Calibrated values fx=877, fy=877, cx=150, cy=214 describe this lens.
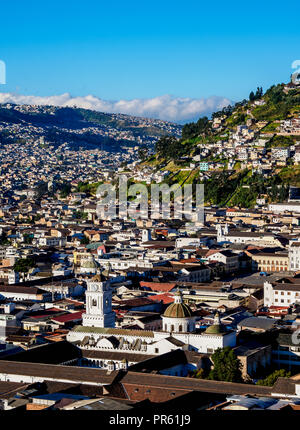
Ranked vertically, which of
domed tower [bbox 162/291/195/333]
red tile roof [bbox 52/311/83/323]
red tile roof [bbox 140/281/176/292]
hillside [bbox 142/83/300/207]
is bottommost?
red tile roof [bbox 52/311/83/323]

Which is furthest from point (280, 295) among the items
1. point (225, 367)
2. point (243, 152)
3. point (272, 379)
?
point (243, 152)

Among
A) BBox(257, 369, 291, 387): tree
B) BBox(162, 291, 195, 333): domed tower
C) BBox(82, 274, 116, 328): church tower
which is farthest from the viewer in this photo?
BBox(82, 274, 116, 328): church tower

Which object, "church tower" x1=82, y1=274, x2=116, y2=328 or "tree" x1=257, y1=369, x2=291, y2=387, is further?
"church tower" x1=82, y1=274, x2=116, y2=328

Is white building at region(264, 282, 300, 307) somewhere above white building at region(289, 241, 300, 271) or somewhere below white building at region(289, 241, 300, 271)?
below

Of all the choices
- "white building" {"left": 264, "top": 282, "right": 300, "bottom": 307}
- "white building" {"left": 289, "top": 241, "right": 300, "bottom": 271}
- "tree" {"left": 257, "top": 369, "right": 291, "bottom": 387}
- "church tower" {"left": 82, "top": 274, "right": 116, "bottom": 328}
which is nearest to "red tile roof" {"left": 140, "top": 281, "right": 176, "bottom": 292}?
"white building" {"left": 264, "top": 282, "right": 300, "bottom": 307}

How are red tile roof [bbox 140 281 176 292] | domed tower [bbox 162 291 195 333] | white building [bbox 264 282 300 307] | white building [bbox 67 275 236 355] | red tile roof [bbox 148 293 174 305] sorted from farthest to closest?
red tile roof [bbox 140 281 176 292] < white building [bbox 264 282 300 307] < red tile roof [bbox 148 293 174 305] < domed tower [bbox 162 291 195 333] < white building [bbox 67 275 236 355]

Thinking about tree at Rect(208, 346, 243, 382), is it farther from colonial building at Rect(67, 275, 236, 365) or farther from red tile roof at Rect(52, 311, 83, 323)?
red tile roof at Rect(52, 311, 83, 323)

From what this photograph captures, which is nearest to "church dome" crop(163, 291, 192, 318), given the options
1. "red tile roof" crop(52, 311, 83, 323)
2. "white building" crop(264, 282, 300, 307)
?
"red tile roof" crop(52, 311, 83, 323)
